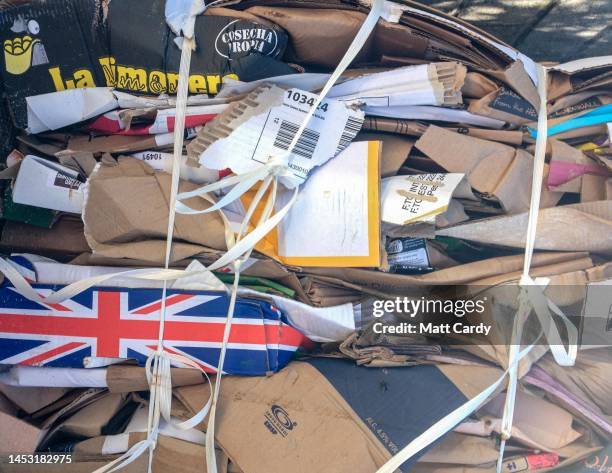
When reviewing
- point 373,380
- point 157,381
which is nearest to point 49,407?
point 157,381

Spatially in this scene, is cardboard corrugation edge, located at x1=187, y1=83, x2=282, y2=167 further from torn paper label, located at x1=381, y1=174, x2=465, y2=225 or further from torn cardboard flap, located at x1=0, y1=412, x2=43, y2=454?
torn cardboard flap, located at x1=0, y1=412, x2=43, y2=454

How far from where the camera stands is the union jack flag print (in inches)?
47.7

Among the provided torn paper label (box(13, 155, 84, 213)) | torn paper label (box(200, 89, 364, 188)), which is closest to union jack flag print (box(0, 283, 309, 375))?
torn paper label (box(13, 155, 84, 213))

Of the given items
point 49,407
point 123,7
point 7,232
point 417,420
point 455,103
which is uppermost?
point 123,7

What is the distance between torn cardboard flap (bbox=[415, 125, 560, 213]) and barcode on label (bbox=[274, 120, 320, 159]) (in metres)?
0.22

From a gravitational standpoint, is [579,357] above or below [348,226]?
below

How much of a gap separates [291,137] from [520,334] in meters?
0.60

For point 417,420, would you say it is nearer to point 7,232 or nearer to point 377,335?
point 377,335

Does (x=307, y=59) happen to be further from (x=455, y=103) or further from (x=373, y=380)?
(x=373, y=380)

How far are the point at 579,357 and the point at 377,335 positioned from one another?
0.43m

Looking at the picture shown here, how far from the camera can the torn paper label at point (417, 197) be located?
3.63 ft

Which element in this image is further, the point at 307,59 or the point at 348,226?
the point at 307,59

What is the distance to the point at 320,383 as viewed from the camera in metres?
1.20

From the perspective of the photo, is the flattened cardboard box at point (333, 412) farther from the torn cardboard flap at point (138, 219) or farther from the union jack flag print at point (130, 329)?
the torn cardboard flap at point (138, 219)
